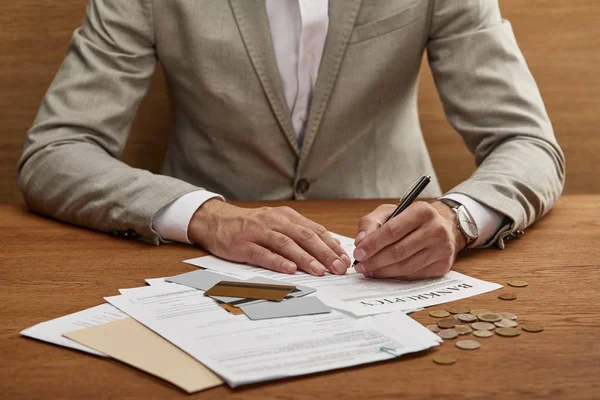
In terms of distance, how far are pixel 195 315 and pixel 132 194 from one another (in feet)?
1.62

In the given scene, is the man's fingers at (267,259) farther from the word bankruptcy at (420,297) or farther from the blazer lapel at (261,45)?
the blazer lapel at (261,45)

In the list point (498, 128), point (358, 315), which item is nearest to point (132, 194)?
point (358, 315)

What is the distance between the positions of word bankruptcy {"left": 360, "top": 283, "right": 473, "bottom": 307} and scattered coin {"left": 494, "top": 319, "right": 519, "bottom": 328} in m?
0.12

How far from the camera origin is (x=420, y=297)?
40.6 inches

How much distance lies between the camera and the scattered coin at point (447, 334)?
89 centimetres

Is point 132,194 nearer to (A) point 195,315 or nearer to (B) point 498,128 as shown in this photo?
(A) point 195,315

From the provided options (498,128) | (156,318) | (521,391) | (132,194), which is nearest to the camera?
(521,391)

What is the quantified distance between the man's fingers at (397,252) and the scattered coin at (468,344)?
9.4 inches

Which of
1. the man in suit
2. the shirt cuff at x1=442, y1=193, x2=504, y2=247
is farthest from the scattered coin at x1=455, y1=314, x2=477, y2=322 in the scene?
the man in suit

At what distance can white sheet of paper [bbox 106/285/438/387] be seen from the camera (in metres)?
0.80

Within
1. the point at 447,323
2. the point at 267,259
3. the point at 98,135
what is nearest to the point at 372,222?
the point at 267,259

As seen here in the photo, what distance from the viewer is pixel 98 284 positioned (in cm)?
109

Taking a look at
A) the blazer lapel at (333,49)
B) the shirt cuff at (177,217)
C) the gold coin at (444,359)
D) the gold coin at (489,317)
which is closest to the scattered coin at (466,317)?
the gold coin at (489,317)

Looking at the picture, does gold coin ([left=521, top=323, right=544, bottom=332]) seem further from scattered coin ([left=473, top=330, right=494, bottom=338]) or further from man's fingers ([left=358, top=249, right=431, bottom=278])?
man's fingers ([left=358, top=249, right=431, bottom=278])
